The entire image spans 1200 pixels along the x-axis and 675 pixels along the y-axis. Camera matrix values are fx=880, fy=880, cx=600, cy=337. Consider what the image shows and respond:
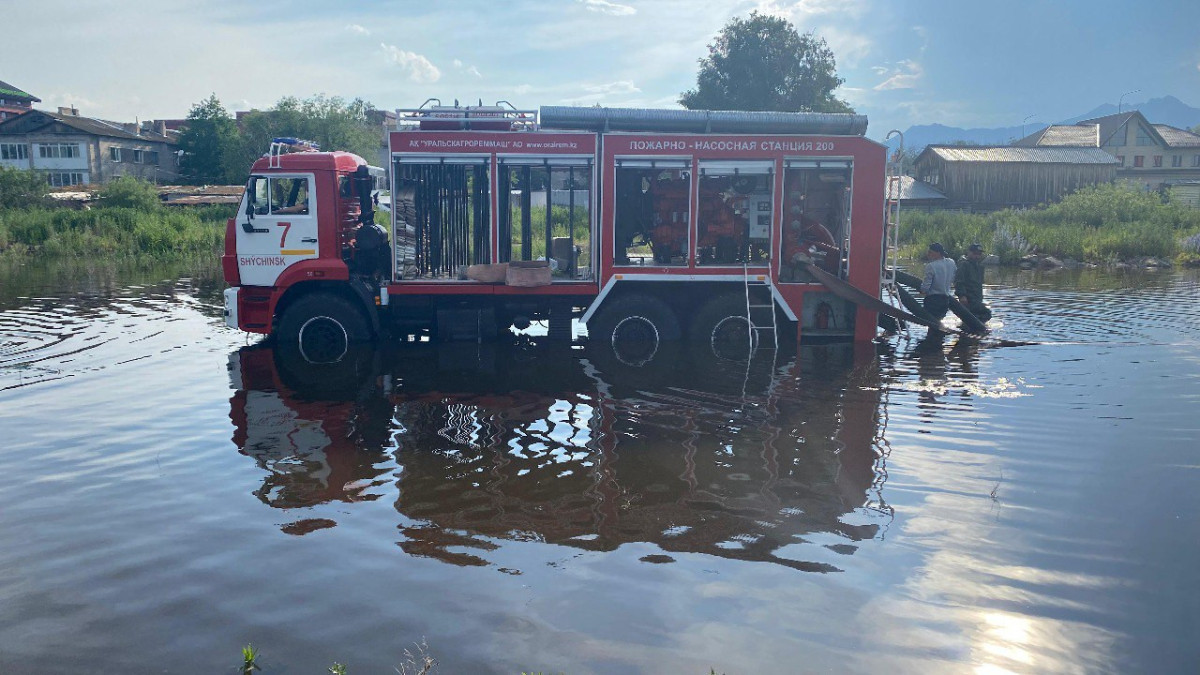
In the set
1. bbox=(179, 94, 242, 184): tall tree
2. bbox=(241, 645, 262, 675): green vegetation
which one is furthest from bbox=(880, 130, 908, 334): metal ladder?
bbox=(179, 94, 242, 184): tall tree

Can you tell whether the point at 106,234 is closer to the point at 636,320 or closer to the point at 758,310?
the point at 636,320

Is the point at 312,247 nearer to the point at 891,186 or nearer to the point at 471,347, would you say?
the point at 471,347

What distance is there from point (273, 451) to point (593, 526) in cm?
363

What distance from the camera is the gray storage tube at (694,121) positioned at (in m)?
13.2

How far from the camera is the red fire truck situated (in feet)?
42.0

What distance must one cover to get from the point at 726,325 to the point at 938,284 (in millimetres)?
3880

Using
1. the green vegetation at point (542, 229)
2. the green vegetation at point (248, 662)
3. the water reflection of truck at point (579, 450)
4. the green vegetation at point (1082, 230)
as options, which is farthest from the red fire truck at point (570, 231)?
the green vegetation at point (1082, 230)

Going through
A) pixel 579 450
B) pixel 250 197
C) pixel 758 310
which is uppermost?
pixel 250 197

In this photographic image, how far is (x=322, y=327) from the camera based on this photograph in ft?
41.9

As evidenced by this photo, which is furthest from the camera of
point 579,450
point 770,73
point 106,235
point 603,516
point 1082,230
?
point 770,73

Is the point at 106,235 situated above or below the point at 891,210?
below

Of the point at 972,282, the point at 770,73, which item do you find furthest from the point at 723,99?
the point at 972,282

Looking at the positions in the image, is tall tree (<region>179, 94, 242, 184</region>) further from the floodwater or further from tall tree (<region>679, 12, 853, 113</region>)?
the floodwater

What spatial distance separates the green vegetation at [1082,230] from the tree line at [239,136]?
4185cm
